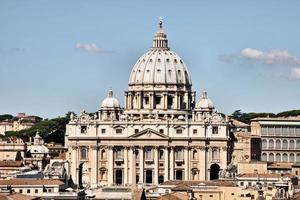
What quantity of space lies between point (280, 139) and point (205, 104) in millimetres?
15958

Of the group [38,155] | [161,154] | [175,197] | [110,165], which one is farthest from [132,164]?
[175,197]

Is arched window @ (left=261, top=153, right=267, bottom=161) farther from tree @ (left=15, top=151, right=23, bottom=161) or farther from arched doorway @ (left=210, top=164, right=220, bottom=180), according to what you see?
tree @ (left=15, top=151, right=23, bottom=161)

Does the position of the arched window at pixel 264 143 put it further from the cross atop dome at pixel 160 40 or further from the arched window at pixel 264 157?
the cross atop dome at pixel 160 40

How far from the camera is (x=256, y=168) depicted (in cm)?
13800

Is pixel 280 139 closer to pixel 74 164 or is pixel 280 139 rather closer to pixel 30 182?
pixel 74 164

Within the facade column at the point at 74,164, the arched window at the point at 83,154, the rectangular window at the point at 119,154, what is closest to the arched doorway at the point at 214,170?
the rectangular window at the point at 119,154

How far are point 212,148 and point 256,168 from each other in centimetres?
2952

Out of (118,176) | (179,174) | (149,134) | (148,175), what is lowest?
(118,176)

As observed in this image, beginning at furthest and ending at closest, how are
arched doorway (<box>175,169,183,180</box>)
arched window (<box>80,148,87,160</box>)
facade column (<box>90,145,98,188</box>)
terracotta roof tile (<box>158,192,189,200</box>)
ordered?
1. arched window (<box>80,148,87,160</box>)
2. facade column (<box>90,145,98,188</box>)
3. arched doorway (<box>175,169,183,180</box>)
4. terracotta roof tile (<box>158,192,189,200</box>)

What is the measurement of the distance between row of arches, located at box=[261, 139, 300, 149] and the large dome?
71.6 feet

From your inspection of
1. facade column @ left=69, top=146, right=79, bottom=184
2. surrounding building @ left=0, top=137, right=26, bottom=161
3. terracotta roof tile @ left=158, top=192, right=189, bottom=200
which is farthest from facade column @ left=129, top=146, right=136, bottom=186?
terracotta roof tile @ left=158, top=192, right=189, bottom=200

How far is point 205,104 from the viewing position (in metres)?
180

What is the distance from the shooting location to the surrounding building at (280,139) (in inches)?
6516

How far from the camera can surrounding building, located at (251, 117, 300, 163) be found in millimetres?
165500
